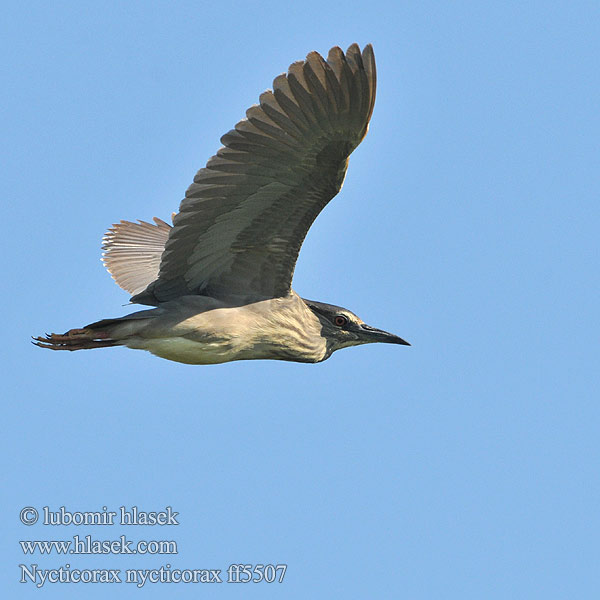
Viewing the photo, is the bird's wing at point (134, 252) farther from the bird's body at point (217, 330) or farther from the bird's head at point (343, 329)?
the bird's head at point (343, 329)

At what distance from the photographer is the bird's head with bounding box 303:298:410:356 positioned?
10.8 m

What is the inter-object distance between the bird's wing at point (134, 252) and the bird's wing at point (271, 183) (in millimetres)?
1828

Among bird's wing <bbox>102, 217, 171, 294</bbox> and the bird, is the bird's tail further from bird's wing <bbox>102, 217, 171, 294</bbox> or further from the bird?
bird's wing <bbox>102, 217, 171, 294</bbox>

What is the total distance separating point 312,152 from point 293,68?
792 mm

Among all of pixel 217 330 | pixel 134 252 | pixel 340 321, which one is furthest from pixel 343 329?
pixel 134 252

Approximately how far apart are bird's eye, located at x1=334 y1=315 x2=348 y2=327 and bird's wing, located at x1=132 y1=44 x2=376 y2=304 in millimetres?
931

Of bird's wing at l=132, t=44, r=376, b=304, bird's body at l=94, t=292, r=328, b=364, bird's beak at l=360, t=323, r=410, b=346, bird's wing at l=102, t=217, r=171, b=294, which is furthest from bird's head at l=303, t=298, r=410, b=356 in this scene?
bird's wing at l=102, t=217, r=171, b=294

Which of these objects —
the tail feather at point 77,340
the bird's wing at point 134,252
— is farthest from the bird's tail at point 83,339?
the bird's wing at point 134,252

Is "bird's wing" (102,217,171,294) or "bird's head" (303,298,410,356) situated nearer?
"bird's head" (303,298,410,356)

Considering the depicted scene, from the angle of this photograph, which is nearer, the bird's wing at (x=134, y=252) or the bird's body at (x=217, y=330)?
the bird's body at (x=217, y=330)

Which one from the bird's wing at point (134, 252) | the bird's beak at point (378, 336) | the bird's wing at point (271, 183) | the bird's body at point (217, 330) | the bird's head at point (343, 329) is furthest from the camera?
the bird's wing at point (134, 252)

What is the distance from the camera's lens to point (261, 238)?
31.4ft

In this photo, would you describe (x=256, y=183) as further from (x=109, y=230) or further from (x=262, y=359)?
(x=109, y=230)

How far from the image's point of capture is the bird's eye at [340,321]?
10809 millimetres
